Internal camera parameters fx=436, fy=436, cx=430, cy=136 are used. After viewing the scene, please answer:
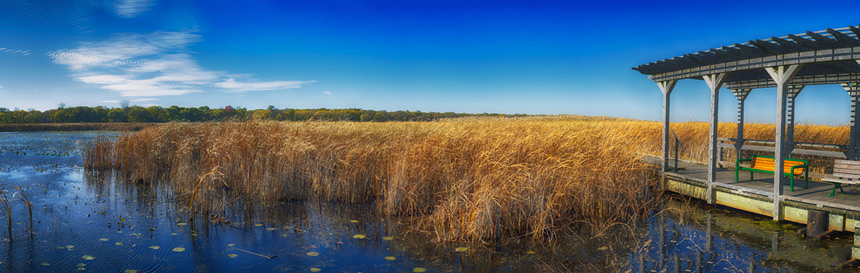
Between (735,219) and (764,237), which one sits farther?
(735,219)

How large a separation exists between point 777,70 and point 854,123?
15.5ft

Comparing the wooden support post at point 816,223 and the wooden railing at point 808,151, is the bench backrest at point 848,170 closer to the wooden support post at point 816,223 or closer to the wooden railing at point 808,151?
the wooden railing at point 808,151

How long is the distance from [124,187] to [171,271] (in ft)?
25.0

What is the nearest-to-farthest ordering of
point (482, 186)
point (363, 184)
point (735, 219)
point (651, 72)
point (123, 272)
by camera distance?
point (123, 272) → point (482, 186) → point (735, 219) → point (363, 184) → point (651, 72)

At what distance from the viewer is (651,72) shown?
10.4 metres

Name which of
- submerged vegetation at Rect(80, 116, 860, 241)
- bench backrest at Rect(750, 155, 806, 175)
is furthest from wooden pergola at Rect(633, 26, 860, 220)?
submerged vegetation at Rect(80, 116, 860, 241)

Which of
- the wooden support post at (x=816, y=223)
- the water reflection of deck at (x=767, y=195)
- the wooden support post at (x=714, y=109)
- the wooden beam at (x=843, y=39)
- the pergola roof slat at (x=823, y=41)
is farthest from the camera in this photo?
the wooden support post at (x=714, y=109)

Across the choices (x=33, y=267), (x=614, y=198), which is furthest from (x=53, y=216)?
(x=614, y=198)

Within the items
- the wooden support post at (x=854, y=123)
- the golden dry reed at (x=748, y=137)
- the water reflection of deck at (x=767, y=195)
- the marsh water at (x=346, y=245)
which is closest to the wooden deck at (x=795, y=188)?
the water reflection of deck at (x=767, y=195)

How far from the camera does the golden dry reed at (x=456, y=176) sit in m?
6.61

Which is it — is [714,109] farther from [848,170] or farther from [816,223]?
[816,223]

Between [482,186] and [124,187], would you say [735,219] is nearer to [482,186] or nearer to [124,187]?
[482,186]

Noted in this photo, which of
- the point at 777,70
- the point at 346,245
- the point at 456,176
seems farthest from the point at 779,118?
the point at 346,245

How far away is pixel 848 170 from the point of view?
733 cm
